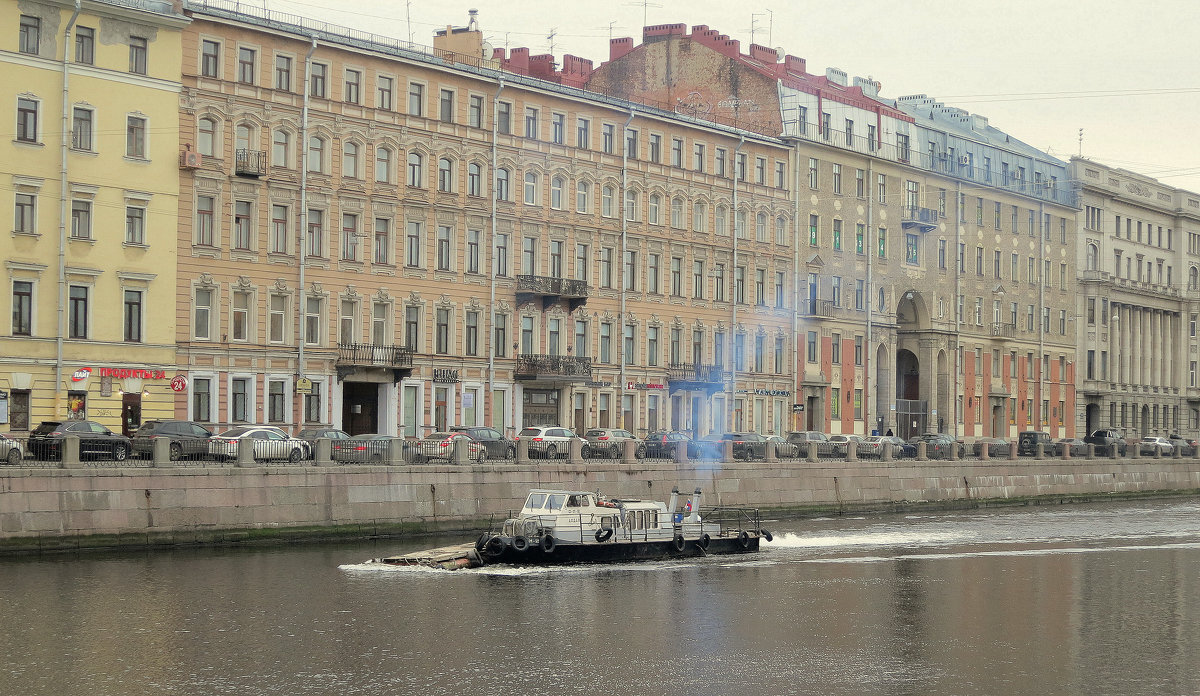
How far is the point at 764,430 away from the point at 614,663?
148 ft

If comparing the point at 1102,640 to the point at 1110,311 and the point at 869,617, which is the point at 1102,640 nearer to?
the point at 869,617

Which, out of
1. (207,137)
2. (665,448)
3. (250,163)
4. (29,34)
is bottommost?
(665,448)

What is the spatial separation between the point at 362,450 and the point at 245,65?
1599 centimetres

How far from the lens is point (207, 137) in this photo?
51.5 metres

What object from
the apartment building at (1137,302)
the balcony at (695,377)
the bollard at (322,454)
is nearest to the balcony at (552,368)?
the balcony at (695,377)

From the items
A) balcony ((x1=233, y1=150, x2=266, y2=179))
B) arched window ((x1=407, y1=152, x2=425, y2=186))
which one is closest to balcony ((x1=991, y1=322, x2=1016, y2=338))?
arched window ((x1=407, y1=152, x2=425, y2=186))

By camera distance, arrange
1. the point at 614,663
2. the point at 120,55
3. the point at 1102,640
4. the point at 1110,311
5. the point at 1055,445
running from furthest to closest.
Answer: the point at 1110,311
the point at 1055,445
the point at 120,55
the point at 1102,640
the point at 614,663

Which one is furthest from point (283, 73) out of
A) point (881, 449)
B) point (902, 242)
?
point (902, 242)

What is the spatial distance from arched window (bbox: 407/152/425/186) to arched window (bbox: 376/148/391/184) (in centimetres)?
85

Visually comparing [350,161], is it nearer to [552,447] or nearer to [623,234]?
[623,234]

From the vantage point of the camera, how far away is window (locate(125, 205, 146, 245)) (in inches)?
1951

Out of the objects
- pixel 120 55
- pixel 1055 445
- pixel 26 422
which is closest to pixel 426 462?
pixel 26 422

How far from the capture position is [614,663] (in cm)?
2559

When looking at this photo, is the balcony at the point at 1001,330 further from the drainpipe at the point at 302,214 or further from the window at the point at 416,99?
the drainpipe at the point at 302,214
